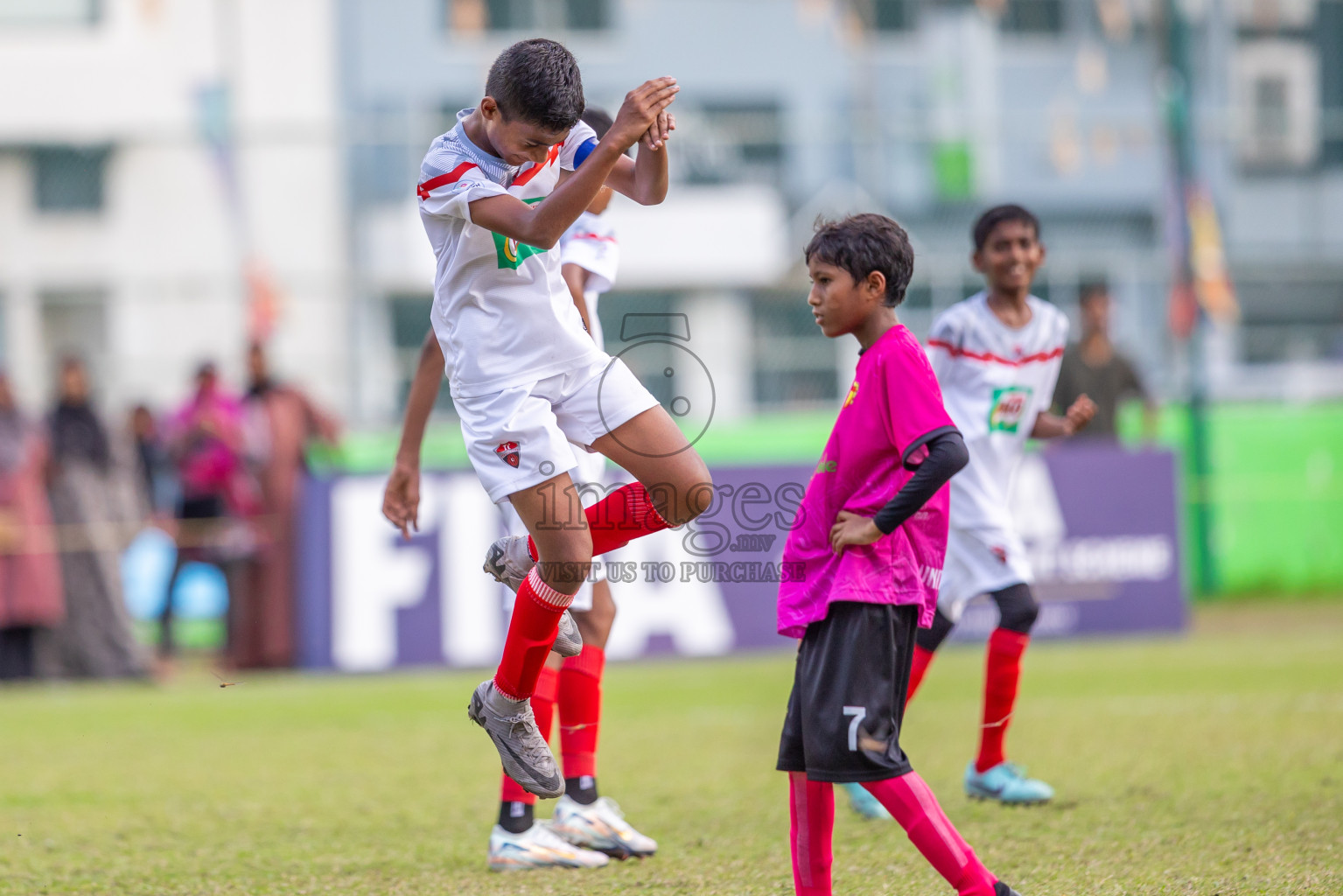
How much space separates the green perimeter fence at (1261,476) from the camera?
13414 millimetres

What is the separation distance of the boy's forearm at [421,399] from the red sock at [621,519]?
564mm

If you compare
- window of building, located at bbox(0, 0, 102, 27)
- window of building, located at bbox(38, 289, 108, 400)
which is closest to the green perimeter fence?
window of building, located at bbox(38, 289, 108, 400)

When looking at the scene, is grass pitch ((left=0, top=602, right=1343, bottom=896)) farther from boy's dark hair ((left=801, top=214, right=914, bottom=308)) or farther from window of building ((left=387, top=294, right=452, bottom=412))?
window of building ((left=387, top=294, right=452, bottom=412))

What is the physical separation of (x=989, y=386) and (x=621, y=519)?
1653 millimetres

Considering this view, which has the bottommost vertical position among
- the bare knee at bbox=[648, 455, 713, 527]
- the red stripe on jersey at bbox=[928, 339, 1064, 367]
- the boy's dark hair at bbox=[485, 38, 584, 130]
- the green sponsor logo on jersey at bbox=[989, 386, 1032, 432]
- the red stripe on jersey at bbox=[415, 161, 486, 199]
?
the bare knee at bbox=[648, 455, 713, 527]

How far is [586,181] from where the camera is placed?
11.2 ft

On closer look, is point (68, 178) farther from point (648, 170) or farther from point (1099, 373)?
point (648, 170)

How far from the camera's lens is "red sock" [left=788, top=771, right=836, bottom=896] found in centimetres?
341

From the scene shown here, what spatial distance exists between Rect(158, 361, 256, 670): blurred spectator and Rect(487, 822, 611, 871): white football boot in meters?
7.09

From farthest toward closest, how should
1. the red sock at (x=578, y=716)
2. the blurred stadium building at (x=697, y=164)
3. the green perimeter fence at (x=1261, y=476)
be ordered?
the blurred stadium building at (x=697, y=164), the green perimeter fence at (x=1261, y=476), the red sock at (x=578, y=716)

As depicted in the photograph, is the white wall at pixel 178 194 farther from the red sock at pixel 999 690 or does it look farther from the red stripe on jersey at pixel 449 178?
the red stripe on jersey at pixel 449 178

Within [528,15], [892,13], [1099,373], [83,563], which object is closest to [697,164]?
[892,13]

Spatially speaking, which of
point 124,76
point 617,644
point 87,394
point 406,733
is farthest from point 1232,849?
point 124,76

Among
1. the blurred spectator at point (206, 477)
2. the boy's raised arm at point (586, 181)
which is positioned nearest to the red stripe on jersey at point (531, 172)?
the boy's raised arm at point (586, 181)
